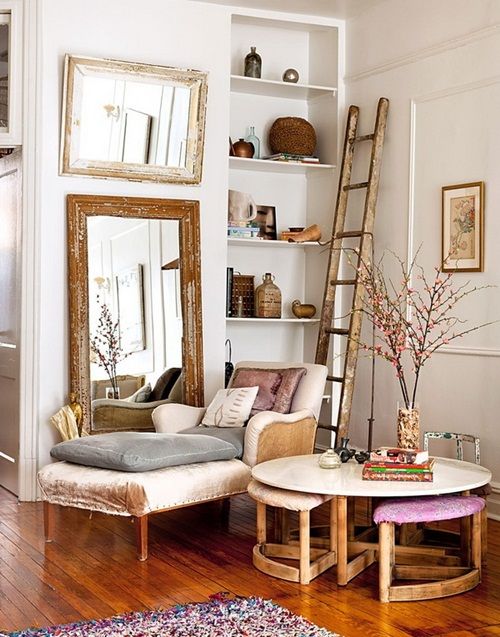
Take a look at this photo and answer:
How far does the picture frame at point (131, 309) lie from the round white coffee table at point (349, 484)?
1.74m

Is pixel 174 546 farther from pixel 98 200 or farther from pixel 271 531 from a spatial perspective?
pixel 98 200

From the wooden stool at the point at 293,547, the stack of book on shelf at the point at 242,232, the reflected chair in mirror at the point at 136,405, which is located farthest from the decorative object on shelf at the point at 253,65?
the wooden stool at the point at 293,547

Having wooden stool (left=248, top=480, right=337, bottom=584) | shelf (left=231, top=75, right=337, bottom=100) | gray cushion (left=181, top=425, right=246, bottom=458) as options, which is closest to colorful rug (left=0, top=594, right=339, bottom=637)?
wooden stool (left=248, top=480, right=337, bottom=584)

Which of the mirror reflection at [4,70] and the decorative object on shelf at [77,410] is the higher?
the mirror reflection at [4,70]

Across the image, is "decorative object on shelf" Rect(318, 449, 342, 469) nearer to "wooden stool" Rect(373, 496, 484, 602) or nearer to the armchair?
"wooden stool" Rect(373, 496, 484, 602)

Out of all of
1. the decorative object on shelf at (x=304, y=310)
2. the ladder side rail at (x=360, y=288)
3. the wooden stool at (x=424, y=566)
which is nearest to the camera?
the wooden stool at (x=424, y=566)

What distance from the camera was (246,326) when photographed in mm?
6852

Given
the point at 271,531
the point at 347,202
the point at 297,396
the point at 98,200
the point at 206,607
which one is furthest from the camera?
the point at 347,202

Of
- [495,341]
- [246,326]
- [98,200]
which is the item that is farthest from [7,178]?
[495,341]

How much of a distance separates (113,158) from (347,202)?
1.68 m

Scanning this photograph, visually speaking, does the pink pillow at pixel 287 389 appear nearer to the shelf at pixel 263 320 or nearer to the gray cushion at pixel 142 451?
the gray cushion at pixel 142 451

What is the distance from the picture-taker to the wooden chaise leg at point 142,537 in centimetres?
439

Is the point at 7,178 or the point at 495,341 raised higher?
the point at 7,178

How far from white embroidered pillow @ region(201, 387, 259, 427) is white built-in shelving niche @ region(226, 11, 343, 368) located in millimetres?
1125
